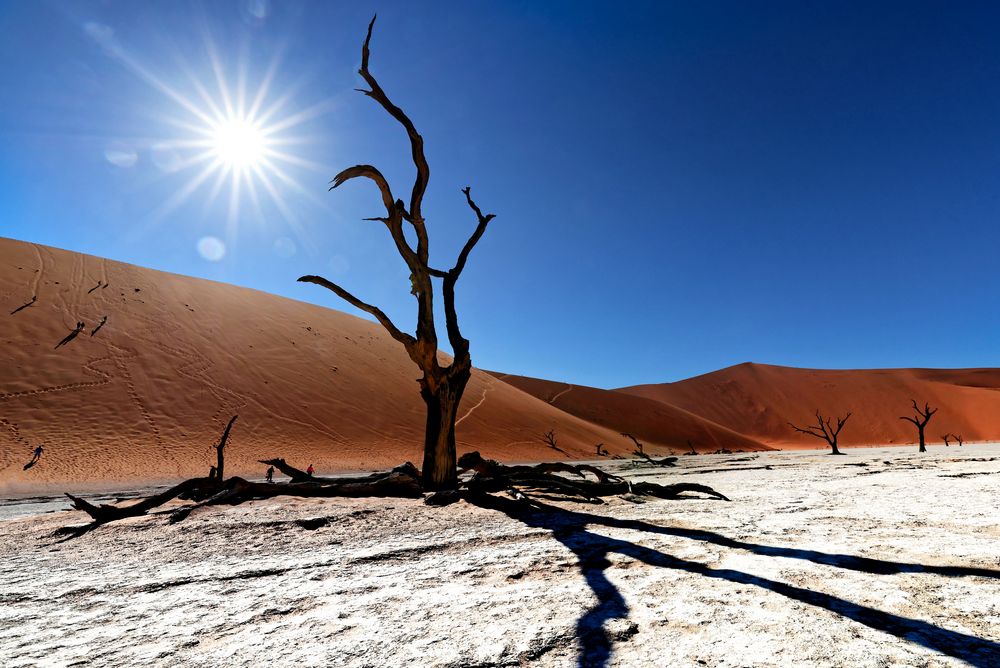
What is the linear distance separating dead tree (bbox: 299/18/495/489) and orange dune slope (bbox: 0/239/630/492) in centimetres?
1745

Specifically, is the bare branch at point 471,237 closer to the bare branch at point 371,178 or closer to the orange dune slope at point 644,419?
the bare branch at point 371,178

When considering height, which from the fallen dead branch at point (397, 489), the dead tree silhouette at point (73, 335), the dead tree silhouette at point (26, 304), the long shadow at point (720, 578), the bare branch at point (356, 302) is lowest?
the long shadow at point (720, 578)

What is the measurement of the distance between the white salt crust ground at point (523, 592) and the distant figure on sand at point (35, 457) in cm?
1717

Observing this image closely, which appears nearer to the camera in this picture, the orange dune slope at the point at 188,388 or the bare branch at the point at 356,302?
the bare branch at the point at 356,302

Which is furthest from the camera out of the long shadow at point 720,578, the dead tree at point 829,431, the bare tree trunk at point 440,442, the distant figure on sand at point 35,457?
the dead tree at point 829,431

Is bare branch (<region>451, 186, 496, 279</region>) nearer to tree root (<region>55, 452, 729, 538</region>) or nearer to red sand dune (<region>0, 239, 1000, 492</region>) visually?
tree root (<region>55, 452, 729, 538</region>)

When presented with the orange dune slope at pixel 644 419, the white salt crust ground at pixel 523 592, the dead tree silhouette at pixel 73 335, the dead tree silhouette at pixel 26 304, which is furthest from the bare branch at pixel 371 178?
the orange dune slope at pixel 644 419

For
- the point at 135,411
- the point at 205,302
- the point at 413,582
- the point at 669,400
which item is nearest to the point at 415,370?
the point at 205,302

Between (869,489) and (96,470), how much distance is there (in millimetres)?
23173

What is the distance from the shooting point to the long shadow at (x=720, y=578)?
1.68 metres

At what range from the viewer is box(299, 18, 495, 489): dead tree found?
6547 mm

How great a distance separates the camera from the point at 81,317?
28.5 metres

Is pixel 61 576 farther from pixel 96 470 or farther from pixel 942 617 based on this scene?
pixel 96 470

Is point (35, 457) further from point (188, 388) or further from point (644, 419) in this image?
point (644, 419)
